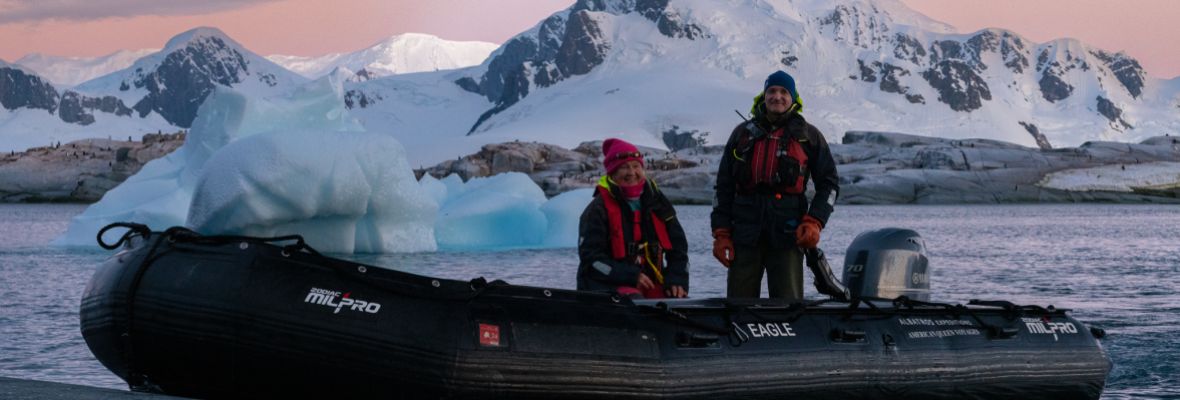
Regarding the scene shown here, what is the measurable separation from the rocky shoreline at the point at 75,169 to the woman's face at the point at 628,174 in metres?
116

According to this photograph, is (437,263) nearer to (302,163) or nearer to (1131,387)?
(302,163)

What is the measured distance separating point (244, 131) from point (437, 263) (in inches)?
270

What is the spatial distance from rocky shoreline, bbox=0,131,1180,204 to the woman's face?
100906 millimetres

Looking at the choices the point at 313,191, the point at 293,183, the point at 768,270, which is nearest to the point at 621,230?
the point at 768,270

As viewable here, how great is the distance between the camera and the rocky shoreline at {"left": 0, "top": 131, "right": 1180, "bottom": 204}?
112375mm

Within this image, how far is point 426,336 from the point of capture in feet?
22.6

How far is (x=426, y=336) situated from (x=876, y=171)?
11473cm

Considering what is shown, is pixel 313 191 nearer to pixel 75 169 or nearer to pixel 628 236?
pixel 628 236

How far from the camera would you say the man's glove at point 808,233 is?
8523 millimetres

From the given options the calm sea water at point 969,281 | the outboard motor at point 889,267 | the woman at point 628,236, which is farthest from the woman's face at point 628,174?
the calm sea water at point 969,281

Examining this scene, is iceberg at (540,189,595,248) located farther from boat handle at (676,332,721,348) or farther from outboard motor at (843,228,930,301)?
boat handle at (676,332,721,348)

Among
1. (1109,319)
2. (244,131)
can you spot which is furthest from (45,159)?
(1109,319)

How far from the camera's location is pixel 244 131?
1305 inches

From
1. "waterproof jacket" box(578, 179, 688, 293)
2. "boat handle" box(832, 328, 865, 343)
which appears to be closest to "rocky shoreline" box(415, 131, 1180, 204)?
"waterproof jacket" box(578, 179, 688, 293)
